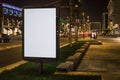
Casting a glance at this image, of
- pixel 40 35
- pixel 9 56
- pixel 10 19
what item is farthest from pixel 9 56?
pixel 10 19

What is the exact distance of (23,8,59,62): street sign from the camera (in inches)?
406

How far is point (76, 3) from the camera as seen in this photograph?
178 feet

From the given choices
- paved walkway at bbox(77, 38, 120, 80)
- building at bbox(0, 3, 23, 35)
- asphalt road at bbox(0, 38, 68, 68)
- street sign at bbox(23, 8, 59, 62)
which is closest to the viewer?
street sign at bbox(23, 8, 59, 62)

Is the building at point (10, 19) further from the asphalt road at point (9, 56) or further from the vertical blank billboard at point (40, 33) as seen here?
the vertical blank billboard at point (40, 33)

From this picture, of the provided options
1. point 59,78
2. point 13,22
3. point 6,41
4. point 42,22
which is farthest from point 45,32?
point 13,22

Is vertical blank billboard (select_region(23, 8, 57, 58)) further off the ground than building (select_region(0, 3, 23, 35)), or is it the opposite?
building (select_region(0, 3, 23, 35))

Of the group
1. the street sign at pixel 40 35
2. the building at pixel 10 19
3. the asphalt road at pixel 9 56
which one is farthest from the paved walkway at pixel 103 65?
the building at pixel 10 19

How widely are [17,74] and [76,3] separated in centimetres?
4409

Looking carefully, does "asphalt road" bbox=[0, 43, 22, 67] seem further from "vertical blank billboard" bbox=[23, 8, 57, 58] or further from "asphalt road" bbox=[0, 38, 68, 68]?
"vertical blank billboard" bbox=[23, 8, 57, 58]

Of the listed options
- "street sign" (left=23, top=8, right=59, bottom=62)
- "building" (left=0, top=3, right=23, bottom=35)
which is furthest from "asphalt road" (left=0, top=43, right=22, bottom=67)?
"building" (left=0, top=3, right=23, bottom=35)

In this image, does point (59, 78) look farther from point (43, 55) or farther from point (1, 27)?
point (1, 27)

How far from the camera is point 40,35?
413 inches

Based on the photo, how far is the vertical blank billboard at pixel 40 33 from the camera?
10.3 meters

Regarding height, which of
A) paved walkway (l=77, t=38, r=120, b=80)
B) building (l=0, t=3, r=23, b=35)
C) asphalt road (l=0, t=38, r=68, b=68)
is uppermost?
building (l=0, t=3, r=23, b=35)
